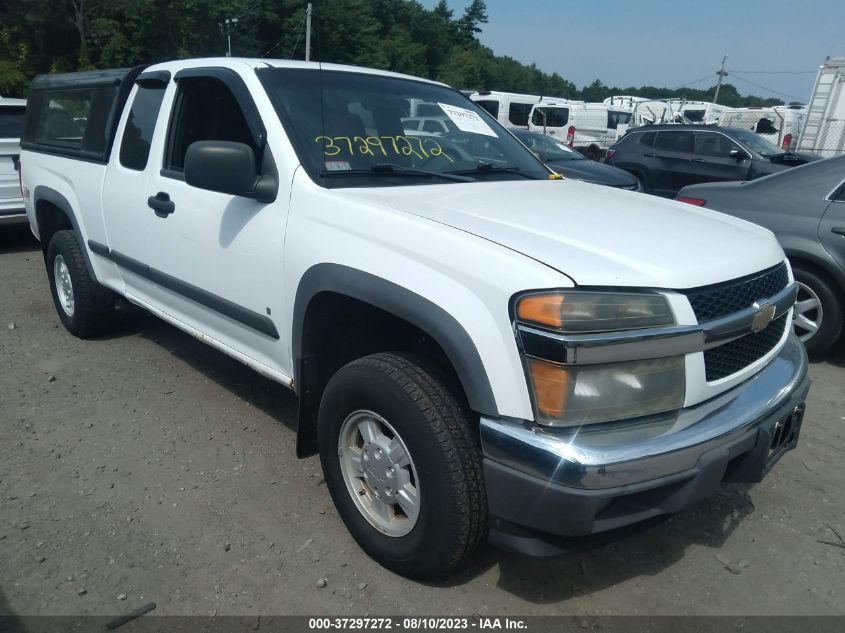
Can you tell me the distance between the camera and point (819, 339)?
15.4 ft

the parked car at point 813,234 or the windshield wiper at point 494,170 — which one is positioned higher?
the windshield wiper at point 494,170

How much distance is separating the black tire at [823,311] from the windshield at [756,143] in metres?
7.32

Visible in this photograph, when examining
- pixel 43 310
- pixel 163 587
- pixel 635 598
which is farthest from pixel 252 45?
pixel 635 598

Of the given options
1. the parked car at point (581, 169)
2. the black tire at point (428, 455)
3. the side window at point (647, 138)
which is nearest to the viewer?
the black tire at point (428, 455)

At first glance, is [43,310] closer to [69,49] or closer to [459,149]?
[459,149]

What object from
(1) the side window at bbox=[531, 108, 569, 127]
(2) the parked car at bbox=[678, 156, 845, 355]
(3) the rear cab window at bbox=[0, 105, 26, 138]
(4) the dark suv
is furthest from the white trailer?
(3) the rear cab window at bbox=[0, 105, 26, 138]

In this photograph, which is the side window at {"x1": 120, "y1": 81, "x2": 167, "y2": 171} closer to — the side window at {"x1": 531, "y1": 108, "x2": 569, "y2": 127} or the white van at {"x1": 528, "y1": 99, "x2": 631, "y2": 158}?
the white van at {"x1": 528, "y1": 99, "x2": 631, "y2": 158}

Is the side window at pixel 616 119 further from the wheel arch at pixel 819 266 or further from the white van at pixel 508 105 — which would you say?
the wheel arch at pixel 819 266

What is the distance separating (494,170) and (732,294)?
1.45 m

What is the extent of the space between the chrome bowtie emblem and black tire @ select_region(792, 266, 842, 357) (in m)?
2.59

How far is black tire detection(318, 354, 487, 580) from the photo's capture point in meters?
2.20

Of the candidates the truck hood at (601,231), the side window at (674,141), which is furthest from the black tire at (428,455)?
the side window at (674,141)

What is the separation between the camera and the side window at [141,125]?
381cm

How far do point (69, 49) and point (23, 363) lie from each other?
3284 cm
